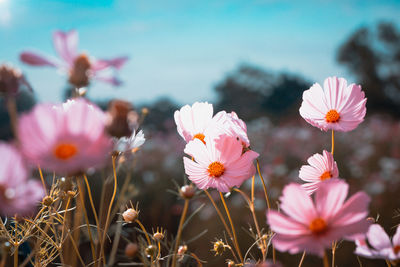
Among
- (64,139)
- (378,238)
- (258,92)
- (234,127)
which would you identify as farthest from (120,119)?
(258,92)

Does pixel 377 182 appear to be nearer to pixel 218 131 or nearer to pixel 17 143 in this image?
pixel 218 131

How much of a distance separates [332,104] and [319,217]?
188 mm

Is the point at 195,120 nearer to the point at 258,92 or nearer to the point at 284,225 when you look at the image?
the point at 284,225

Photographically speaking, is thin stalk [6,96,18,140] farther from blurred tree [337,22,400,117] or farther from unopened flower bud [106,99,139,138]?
blurred tree [337,22,400,117]

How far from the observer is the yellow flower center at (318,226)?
258 millimetres

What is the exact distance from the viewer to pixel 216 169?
374 mm

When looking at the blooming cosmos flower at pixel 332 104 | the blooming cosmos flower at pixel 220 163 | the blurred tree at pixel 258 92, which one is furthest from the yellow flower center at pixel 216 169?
the blurred tree at pixel 258 92

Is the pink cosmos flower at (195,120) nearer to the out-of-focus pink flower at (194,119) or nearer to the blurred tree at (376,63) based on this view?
the out-of-focus pink flower at (194,119)

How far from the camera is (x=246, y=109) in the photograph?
8.36m

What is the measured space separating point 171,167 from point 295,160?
1.31m

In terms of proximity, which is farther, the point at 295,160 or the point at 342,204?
the point at 295,160

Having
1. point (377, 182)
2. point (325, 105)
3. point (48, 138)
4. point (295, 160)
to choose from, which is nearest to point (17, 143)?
point (48, 138)

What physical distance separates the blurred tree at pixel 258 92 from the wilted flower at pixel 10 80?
7982mm

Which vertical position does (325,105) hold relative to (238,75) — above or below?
above
